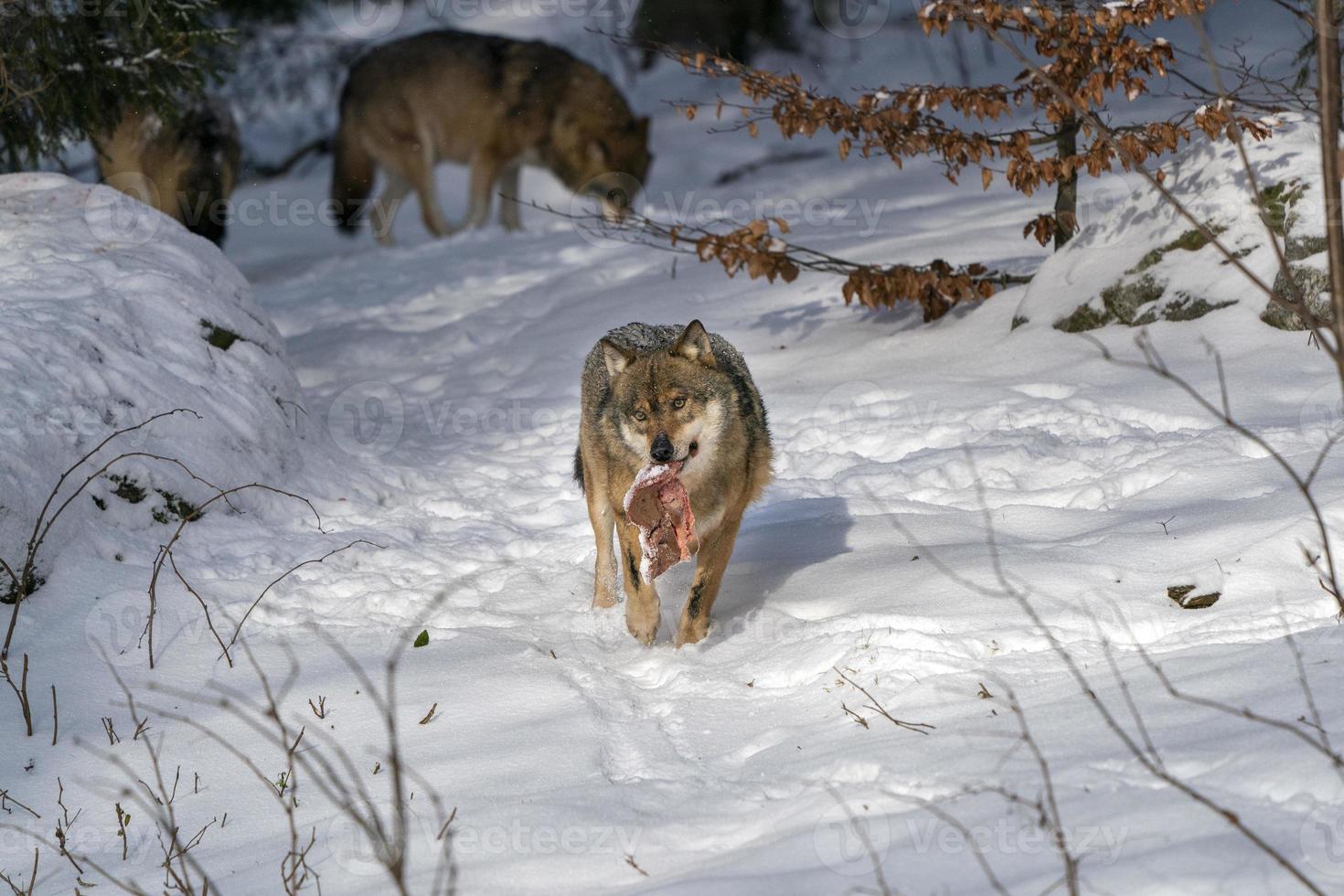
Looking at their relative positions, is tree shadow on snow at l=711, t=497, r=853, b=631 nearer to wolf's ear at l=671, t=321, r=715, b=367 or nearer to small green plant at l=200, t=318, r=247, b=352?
wolf's ear at l=671, t=321, r=715, b=367

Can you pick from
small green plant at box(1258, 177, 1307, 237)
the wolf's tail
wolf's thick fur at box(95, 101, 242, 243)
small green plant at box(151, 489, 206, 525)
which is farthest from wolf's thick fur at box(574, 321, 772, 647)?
the wolf's tail

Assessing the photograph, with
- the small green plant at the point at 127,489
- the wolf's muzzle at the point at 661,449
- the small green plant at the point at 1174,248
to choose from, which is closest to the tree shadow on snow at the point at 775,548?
the wolf's muzzle at the point at 661,449

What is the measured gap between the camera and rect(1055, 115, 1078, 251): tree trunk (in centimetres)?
809

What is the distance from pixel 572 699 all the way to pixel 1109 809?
6.73 ft

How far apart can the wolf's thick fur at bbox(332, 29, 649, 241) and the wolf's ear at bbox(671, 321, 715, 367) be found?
9525 millimetres

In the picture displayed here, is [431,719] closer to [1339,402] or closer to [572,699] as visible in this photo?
[572,699]

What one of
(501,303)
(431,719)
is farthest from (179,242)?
(431,719)

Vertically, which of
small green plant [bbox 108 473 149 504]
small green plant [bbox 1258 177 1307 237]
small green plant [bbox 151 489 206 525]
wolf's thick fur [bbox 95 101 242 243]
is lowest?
small green plant [bbox 151 489 206 525]

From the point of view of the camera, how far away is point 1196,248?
297 inches

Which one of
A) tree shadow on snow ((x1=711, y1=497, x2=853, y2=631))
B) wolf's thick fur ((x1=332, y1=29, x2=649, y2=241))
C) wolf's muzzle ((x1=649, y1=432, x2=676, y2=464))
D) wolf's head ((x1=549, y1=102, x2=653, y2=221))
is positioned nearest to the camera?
wolf's muzzle ((x1=649, y1=432, x2=676, y2=464))

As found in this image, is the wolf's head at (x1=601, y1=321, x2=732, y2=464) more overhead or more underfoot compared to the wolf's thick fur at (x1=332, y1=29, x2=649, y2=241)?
more underfoot

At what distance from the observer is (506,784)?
12.2 ft

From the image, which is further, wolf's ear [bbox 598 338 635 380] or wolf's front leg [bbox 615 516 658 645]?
wolf's ear [bbox 598 338 635 380]

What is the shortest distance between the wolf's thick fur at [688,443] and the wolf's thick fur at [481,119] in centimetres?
949
